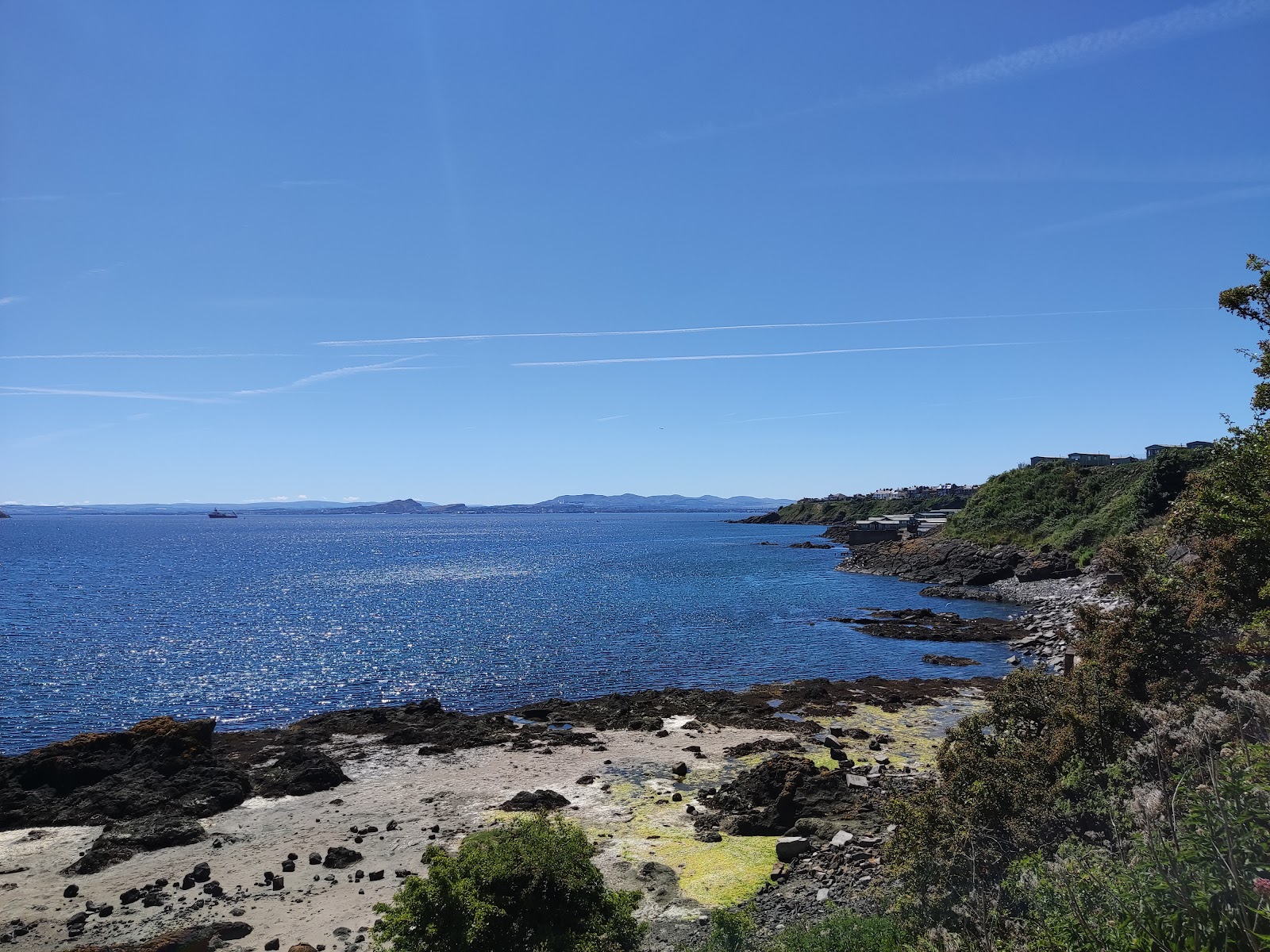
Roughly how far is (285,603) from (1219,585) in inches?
3084

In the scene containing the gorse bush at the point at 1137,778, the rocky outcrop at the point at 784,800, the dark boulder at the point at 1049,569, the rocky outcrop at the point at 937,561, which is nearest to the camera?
the gorse bush at the point at 1137,778

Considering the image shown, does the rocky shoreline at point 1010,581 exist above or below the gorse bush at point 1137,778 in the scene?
below

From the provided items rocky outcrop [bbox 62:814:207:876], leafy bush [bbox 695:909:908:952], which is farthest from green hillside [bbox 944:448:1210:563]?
rocky outcrop [bbox 62:814:207:876]

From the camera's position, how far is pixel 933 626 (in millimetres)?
57438

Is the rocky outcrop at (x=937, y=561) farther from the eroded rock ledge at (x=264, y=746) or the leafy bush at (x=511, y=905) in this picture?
the leafy bush at (x=511, y=905)

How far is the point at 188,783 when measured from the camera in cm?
2531

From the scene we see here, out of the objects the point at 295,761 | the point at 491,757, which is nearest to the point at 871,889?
the point at 491,757

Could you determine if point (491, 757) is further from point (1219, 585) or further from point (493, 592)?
point (493, 592)

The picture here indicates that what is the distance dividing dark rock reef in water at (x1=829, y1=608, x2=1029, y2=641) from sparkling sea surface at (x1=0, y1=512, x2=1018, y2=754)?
6.36 feet

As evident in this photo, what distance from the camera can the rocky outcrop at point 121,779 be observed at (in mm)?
23625

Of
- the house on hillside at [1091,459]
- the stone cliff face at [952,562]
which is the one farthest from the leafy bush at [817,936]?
the house on hillside at [1091,459]

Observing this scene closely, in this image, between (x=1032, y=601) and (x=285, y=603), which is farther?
(x=285, y=603)

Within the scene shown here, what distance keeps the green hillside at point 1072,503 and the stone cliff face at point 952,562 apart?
10.4ft

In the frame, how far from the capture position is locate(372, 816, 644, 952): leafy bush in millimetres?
11133
